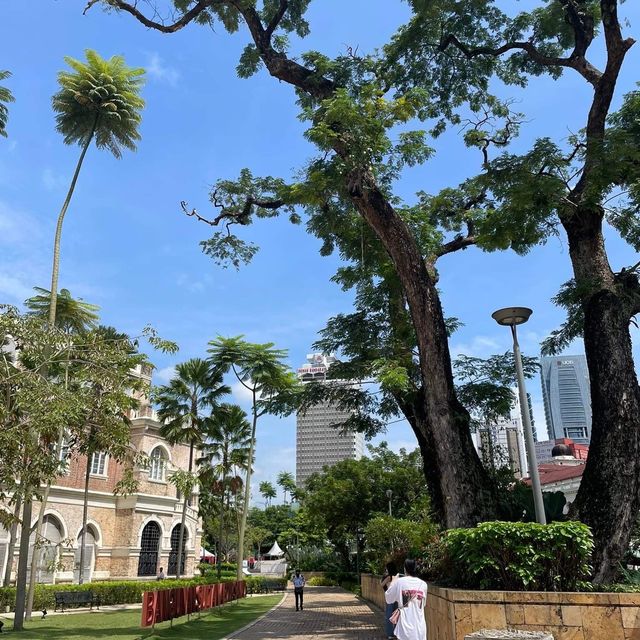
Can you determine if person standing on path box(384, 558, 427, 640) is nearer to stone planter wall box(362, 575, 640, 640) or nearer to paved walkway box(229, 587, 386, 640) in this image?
stone planter wall box(362, 575, 640, 640)

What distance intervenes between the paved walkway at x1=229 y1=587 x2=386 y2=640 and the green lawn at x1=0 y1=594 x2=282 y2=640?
24.3 inches

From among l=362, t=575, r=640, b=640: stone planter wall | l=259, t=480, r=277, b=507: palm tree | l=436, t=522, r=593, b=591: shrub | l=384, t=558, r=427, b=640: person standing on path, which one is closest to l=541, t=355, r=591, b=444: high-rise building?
l=259, t=480, r=277, b=507: palm tree

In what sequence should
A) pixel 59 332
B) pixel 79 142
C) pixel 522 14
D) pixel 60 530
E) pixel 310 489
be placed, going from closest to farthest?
pixel 59 332 → pixel 522 14 → pixel 79 142 → pixel 60 530 → pixel 310 489

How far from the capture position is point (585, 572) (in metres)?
7.70

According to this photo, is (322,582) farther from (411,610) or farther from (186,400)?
(411,610)

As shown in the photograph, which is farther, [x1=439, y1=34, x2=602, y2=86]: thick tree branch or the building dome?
the building dome

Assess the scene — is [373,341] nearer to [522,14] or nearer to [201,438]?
[522,14]

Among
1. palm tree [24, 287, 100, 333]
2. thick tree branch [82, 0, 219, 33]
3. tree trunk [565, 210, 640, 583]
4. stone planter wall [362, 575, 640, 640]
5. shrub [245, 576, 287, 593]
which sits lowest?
shrub [245, 576, 287, 593]

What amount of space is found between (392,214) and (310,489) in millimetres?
37550

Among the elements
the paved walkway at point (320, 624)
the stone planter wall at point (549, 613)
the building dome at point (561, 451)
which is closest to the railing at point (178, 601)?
the paved walkway at point (320, 624)

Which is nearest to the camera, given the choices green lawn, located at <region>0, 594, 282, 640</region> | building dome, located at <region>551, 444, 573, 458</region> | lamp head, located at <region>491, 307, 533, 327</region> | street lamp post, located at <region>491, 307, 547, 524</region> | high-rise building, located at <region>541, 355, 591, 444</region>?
street lamp post, located at <region>491, 307, 547, 524</region>

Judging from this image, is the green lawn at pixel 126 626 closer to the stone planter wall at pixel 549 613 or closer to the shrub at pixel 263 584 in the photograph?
the stone planter wall at pixel 549 613

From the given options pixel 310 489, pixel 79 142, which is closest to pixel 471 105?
pixel 79 142

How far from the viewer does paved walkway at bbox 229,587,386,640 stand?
1249 centimetres
